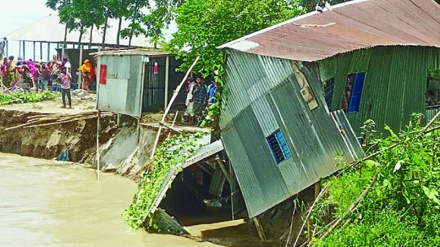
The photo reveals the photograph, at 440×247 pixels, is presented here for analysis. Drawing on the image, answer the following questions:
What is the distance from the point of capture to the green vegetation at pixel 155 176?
514 inches

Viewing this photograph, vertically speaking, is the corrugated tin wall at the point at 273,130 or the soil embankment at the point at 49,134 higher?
the corrugated tin wall at the point at 273,130

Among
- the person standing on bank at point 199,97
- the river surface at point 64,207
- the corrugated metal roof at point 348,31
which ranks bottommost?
the river surface at point 64,207

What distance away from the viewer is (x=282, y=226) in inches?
487

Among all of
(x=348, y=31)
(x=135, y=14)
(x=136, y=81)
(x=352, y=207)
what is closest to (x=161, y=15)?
(x=135, y=14)

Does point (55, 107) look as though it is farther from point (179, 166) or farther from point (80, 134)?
point (179, 166)

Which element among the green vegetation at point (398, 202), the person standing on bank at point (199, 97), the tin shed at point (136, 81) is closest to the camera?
the green vegetation at point (398, 202)

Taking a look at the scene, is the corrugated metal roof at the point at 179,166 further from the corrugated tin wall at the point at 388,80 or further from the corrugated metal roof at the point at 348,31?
the corrugated tin wall at the point at 388,80

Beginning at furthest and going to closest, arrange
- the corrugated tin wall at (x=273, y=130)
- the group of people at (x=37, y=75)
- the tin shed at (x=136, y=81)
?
the group of people at (x=37, y=75) < the tin shed at (x=136, y=81) < the corrugated tin wall at (x=273, y=130)

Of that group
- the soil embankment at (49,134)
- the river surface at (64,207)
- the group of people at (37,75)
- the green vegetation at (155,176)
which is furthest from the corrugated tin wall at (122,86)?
the group of people at (37,75)

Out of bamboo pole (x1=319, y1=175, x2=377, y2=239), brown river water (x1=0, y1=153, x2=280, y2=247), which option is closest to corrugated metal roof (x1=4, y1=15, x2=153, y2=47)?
brown river water (x1=0, y1=153, x2=280, y2=247)

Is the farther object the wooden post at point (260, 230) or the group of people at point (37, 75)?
the group of people at point (37, 75)

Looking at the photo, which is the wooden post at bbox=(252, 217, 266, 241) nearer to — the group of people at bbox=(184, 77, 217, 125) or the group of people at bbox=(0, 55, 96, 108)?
the group of people at bbox=(184, 77, 217, 125)

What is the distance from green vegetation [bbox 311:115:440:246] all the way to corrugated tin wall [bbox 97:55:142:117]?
12.4 metres

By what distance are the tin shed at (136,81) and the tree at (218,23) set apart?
1477 millimetres
